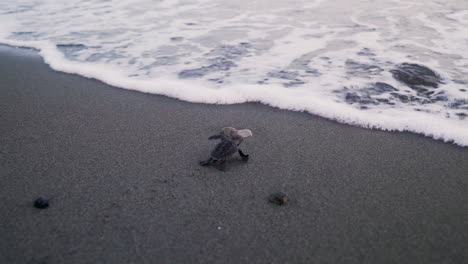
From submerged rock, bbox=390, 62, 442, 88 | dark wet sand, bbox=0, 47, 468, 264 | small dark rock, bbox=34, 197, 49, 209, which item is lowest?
dark wet sand, bbox=0, 47, 468, 264

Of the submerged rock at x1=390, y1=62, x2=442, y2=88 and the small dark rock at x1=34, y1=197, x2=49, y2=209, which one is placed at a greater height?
the submerged rock at x1=390, y1=62, x2=442, y2=88

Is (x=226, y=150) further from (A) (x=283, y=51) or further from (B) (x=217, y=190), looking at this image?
(A) (x=283, y=51)

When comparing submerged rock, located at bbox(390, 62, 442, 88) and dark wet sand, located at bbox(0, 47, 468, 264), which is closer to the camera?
dark wet sand, located at bbox(0, 47, 468, 264)

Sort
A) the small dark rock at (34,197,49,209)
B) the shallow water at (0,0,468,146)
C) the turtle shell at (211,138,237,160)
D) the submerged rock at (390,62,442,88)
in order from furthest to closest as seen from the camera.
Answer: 1. the submerged rock at (390,62,442,88)
2. the shallow water at (0,0,468,146)
3. the turtle shell at (211,138,237,160)
4. the small dark rock at (34,197,49,209)

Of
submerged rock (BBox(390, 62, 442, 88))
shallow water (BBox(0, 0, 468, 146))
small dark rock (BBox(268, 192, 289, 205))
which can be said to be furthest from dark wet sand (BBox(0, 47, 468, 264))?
submerged rock (BBox(390, 62, 442, 88))

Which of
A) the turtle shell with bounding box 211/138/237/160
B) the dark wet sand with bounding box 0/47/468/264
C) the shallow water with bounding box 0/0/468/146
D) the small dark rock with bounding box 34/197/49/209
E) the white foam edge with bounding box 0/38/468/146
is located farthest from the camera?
the shallow water with bounding box 0/0/468/146

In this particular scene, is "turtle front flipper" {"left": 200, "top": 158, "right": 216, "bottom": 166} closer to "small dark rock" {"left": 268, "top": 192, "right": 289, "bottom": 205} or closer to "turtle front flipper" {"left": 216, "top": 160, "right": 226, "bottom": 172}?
"turtle front flipper" {"left": 216, "top": 160, "right": 226, "bottom": 172}

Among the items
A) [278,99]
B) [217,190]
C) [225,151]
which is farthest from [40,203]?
[278,99]
